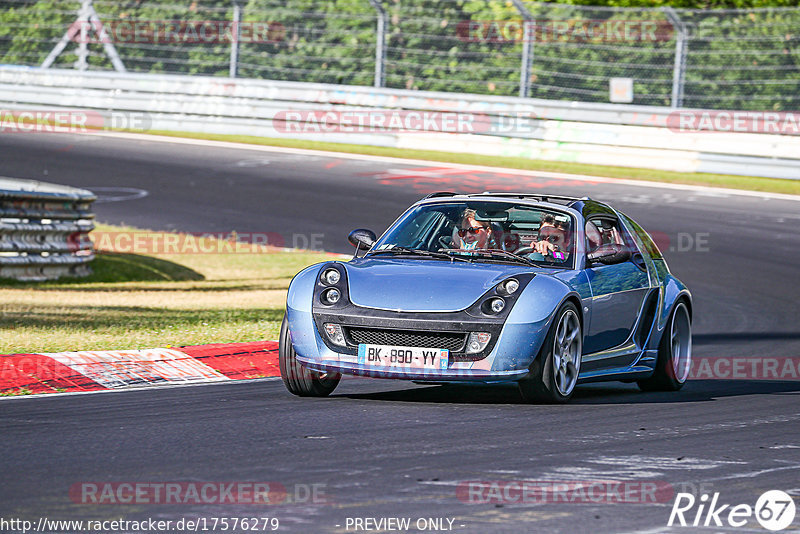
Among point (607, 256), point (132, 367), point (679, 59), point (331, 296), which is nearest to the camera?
point (331, 296)

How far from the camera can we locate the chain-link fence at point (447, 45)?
2319 centimetres

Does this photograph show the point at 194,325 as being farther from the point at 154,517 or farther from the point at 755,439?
the point at 154,517

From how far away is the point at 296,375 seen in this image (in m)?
8.32

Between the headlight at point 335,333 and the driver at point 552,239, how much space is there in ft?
5.35

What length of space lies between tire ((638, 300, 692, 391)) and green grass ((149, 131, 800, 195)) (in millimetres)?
12555

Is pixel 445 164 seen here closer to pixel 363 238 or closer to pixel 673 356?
pixel 673 356

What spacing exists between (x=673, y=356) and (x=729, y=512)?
452 centimetres

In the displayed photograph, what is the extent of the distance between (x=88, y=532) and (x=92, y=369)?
4.42m

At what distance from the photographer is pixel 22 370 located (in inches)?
347

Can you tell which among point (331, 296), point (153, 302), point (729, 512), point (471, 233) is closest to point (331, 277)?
point (331, 296)

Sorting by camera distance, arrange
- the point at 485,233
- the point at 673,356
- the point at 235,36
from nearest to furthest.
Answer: the point at 485,233 < the point at 673,356 < the point at 235,36

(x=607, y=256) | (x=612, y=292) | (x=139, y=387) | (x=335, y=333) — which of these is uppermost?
(x=607, y=256)

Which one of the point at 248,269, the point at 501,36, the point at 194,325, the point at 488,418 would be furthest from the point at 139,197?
the point at 488,418

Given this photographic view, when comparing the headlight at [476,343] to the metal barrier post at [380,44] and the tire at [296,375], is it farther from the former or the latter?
the metal barrier post at [380,44]
